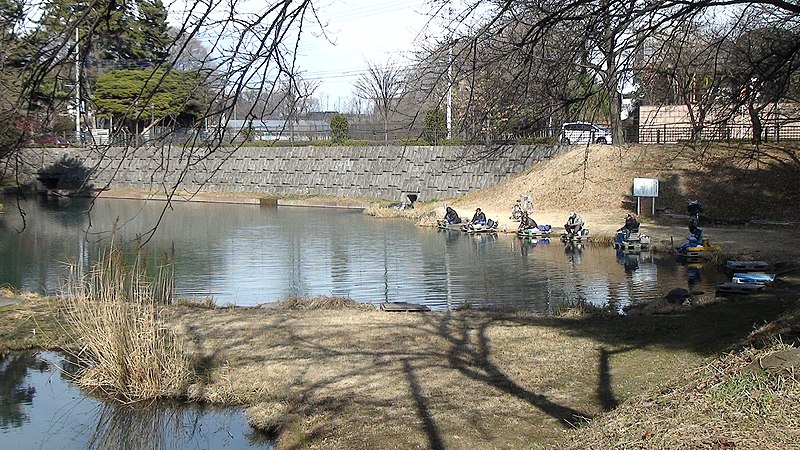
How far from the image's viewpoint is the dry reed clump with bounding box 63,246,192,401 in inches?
329

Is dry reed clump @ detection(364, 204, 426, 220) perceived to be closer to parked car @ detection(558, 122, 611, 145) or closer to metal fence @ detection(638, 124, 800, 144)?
parked car @ detection(558, 122, 611, 145)

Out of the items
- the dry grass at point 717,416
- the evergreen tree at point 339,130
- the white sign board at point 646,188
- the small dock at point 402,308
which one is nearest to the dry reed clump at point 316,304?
the small dock at point 402,308

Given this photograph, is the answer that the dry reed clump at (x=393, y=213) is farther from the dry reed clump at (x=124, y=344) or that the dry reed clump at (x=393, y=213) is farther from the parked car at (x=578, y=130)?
the dry reed clump at (x=124, y=344)

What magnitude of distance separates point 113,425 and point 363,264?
37.7 feet

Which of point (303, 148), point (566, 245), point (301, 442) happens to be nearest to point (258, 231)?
point (566, 245)

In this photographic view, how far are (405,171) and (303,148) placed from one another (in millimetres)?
6813

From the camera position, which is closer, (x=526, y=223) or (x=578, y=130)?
(x=578, y=130)

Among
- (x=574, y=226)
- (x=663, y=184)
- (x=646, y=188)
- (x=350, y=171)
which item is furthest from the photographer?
(x=350, y=171)

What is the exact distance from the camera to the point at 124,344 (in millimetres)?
8359

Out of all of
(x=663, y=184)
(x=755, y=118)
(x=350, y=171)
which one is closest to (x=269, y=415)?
(x=755, y=118)

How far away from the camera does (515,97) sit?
7.98 m

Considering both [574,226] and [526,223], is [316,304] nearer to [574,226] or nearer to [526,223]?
[574,226]

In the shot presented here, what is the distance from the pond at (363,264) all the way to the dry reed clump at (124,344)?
4.13 ft

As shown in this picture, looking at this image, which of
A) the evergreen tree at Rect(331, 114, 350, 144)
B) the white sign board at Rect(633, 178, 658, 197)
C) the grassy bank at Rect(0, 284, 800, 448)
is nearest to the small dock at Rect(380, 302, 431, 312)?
the grassy bank at Rect(0, 284, 800, 448)
